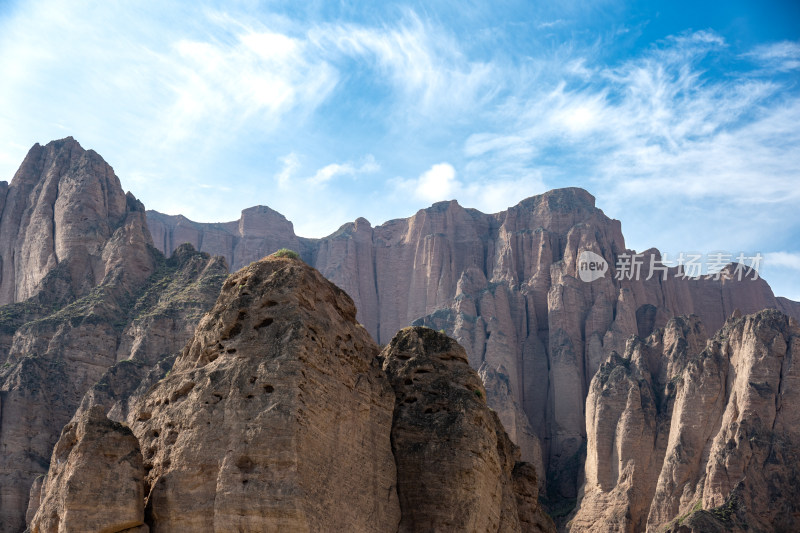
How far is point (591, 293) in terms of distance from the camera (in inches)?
5374

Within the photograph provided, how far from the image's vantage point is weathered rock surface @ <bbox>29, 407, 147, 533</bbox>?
82.5 ft

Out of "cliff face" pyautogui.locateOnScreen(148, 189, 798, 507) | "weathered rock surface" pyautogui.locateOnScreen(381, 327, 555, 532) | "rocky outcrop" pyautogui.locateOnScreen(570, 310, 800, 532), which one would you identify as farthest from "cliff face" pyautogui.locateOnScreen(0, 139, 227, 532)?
"weathered rock surface" pyautogui.locateOnScreen(381, 327, 555, 532)

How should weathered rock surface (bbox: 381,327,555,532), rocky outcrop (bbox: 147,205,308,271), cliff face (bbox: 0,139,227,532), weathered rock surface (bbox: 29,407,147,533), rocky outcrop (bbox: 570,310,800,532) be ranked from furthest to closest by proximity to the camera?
rocky outcrop (bbox: 147,205,308,271), rocky outcrop (bbox: 570,310,800,532), cliff face (bbox: 0,139,227,532), weathered rock surface (bbox: 381,327,555,532), weathered rock surface (bbox: 29,407,147,533)

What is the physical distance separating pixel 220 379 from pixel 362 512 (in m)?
5.28

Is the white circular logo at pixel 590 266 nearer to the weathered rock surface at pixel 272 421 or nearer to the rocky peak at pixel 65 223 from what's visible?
the rocky peak at pixel 65 223


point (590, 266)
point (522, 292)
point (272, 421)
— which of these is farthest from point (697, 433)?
point (272, 421)

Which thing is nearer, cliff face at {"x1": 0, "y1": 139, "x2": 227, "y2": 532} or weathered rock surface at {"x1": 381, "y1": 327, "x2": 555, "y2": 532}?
weathered rock surface at {"x1": 381, "y1": 327, "x2": 555, "y2": 532}

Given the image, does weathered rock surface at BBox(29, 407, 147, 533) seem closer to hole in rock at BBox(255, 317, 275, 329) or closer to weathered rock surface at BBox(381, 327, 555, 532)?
hole in rock at BBox(255, 317, 275, 329)

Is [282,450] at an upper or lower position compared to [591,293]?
lower

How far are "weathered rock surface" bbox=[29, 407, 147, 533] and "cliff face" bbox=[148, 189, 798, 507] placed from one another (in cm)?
8557

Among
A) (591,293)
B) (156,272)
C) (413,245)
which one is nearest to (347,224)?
(413,245)

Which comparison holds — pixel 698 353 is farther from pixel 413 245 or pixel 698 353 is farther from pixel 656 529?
pixel 413 245

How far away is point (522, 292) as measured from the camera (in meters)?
145

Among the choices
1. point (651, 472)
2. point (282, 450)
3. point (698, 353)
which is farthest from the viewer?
point (698, 353)
